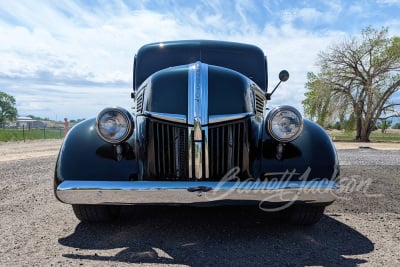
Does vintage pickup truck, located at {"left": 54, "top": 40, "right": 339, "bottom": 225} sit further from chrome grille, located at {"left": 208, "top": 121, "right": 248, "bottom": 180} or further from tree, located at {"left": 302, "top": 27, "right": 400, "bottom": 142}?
tree, located at {"left": 302, "top": 27, "right": 400, "bottom": 142}

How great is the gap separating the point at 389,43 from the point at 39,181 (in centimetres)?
2875

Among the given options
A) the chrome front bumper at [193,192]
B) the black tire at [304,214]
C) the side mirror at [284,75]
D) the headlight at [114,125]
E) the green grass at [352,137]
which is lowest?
the green grass at [352,137]

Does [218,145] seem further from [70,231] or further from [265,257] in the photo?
[70,231]

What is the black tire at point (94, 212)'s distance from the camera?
3.22 meters

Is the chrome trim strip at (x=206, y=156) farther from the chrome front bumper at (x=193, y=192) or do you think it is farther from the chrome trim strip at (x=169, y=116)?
the chrome front bumper at (x=193, y=192)

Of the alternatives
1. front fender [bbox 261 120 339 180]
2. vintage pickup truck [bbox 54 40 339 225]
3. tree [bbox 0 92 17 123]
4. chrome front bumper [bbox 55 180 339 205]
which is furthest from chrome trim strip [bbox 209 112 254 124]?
tree [bbox 0 92 17 123]

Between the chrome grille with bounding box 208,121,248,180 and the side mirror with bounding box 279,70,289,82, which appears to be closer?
the chrome grille with bounding box 208,121,248,180

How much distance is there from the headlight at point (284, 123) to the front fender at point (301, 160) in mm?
114

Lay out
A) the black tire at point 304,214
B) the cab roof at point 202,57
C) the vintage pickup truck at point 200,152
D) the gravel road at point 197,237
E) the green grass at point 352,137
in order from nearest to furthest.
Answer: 1. the gravel road at point 197,237
2. the vintage pickup truck at point 200,152
3. the black tire at point 304,214
4. the cab roof at point 202,57
5. the green grass at point 352,137

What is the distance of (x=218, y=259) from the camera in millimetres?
2539

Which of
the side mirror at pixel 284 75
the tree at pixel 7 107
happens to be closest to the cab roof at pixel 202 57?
the side mirror at pixel 284 75

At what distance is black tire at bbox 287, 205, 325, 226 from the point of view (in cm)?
321

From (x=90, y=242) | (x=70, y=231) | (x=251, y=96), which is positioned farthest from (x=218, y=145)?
(x=70, y=231)

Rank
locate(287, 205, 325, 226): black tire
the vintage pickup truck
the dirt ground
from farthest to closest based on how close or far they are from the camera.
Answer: the dirt ground
locate(287, 205, 325, 226): black tire
the vintage pickup truck
